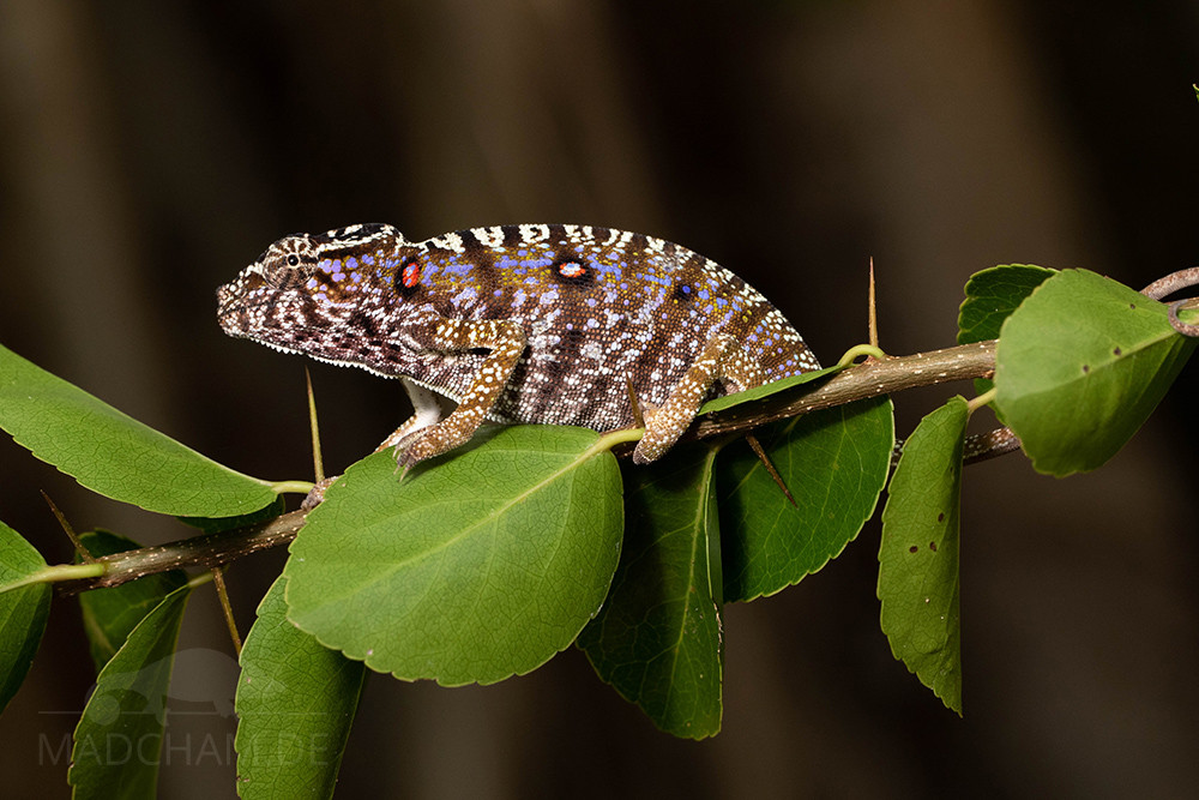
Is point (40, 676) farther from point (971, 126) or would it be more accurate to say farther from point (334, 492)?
point (971, 126)

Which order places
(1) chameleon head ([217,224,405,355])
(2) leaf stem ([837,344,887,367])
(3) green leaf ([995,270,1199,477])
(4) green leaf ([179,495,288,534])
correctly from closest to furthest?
1. (3) green leaf ([995,270,1199,477])
2. (2) leaf stem ([837,344,887,367])
3. (4) green leaf ([179,495,288,534])
4. (1) chameleon head ([217,224,405,355])

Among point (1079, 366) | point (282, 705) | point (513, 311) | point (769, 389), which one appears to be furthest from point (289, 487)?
point (1079, 366)

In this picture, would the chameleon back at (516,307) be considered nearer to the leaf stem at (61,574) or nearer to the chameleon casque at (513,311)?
the chameleon casque at (513,311)

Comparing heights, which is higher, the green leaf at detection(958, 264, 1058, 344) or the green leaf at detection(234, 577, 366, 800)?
the green leaf at detection(958, 264, 1058, 344)

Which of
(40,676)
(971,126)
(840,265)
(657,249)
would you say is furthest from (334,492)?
(40,676)

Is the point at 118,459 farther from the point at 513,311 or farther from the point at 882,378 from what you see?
the point at 882,378

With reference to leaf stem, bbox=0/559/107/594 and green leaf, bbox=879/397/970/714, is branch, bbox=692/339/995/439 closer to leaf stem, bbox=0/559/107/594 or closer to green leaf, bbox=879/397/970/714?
green leaf, bbox=879/397/970/714

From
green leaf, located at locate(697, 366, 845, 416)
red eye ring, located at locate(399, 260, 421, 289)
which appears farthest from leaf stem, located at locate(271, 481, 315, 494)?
green leaf, located at locate(697, 366, 845, 416)

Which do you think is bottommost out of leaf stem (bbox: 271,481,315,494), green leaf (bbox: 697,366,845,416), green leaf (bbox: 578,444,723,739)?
green leaf (bbox: 578,444,723,739)
